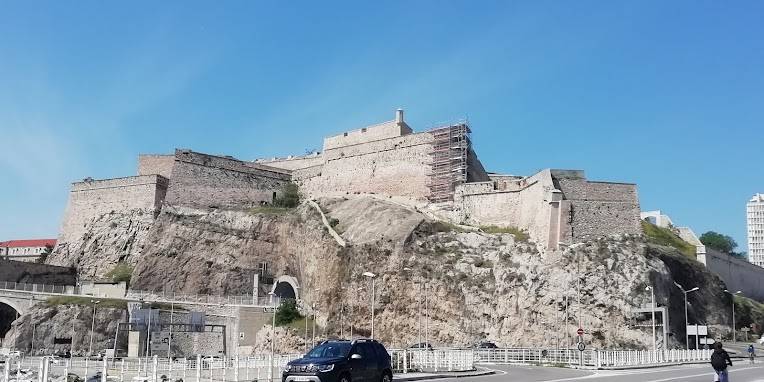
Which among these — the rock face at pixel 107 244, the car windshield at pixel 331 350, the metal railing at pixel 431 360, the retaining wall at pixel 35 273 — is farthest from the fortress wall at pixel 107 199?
the car windshield at pixel 331 350

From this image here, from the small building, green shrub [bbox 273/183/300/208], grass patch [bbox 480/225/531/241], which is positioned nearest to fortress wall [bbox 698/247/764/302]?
grass patch [bbox 480/225/531/241]

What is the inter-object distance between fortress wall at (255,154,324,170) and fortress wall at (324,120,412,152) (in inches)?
145

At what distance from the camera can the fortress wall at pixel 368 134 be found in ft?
257

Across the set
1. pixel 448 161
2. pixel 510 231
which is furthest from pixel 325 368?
pixel 448 161

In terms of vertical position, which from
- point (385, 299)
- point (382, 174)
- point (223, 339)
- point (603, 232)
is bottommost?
point (223, 339)

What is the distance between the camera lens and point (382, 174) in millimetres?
76312

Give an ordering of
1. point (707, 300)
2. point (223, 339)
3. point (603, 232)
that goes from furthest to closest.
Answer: point (223, 339) < point (707, 300) < point (603, 232)

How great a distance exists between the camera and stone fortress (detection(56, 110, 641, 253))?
5800cm

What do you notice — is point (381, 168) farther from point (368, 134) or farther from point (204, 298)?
point (204, 298)

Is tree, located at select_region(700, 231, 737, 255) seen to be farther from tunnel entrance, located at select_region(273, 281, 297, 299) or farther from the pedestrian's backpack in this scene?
the pedestrian's backpack

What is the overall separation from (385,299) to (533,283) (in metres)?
13.5

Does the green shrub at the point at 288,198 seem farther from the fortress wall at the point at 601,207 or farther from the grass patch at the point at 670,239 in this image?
the grass patch at the point at 670,239

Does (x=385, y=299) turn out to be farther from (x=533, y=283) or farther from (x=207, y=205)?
(x=207, y=205)

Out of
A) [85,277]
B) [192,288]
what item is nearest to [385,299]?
[192,288]
